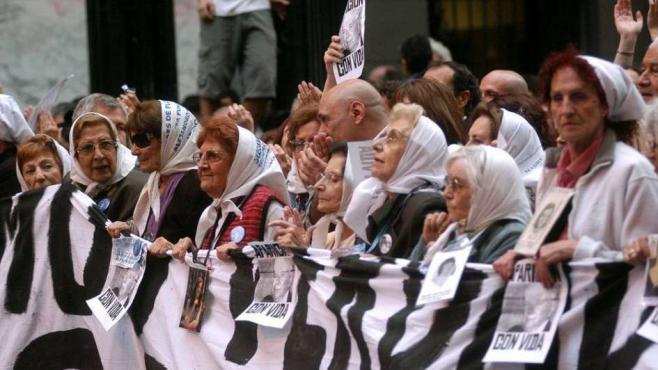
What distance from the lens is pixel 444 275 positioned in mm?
7051

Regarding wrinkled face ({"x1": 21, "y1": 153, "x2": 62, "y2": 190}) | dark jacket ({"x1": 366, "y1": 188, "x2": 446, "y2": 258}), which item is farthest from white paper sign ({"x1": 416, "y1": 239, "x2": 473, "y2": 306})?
wrinkled face ({"x1": 21, "y1": 153, "x2": 62, "y2": 190})

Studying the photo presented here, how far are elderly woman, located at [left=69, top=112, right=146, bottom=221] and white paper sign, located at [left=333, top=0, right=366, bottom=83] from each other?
1.58m

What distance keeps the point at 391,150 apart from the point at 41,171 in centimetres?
338

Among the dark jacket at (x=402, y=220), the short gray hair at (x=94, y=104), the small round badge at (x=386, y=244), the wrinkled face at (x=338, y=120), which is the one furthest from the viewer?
the short gray hair at (x=94, y=104)

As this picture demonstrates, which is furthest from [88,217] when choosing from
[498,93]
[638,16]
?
[638,16]

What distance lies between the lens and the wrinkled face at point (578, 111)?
673cm

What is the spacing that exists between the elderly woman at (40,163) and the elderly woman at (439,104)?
2.70 metres

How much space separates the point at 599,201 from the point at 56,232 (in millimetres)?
4532

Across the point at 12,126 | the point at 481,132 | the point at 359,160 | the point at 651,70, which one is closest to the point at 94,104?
the point at 12,126

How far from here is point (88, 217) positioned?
1008cm

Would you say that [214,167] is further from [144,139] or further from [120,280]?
[120,280]

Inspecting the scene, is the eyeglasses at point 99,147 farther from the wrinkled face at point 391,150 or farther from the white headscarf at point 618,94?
the white headscarf at point 618,94

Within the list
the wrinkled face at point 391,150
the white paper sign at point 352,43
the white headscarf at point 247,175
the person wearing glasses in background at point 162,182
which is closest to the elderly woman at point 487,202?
the wrinkled face at point 391,150

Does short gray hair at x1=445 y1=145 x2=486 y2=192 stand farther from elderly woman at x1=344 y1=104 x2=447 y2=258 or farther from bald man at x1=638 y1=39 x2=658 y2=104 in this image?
bald man at x1=638 y1=39 x2=658 y2=104
